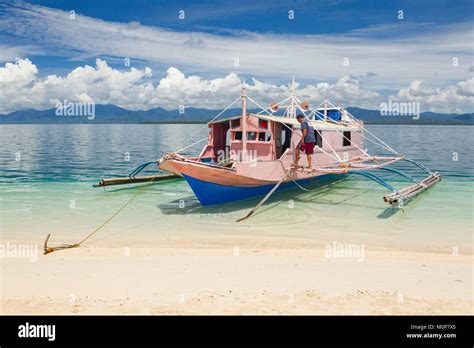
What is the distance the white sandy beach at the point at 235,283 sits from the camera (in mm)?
7059

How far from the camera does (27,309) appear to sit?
7.02 metres

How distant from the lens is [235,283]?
837cm

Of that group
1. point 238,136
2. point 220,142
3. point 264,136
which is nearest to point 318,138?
point 264,136

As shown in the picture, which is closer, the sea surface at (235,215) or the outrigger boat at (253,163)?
the sea surface at (235,215)

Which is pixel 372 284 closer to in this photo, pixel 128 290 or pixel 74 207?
pixel 128 290

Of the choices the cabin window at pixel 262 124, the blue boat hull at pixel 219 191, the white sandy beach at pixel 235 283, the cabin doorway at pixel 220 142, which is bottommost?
the white sandy beach at pixel 235 283

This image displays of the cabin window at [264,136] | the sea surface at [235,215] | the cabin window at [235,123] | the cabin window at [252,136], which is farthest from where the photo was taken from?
the cabin window at [235,123]

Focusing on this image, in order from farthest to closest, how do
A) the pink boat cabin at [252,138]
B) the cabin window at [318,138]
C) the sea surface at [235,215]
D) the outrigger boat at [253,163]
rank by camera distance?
the cabin window at [318,138] < the pink boat cabin at [252,138] < the outrigger boat at [253,163] < the sea surface at [235,215]

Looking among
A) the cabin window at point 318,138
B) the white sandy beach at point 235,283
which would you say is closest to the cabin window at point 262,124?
the cabin window at point 318,138

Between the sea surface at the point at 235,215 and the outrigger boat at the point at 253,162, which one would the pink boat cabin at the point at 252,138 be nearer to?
the outrigger boat at the point at 253,162

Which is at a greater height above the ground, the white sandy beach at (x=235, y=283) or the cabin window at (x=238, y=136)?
the cabin window at (x=238, y=136)

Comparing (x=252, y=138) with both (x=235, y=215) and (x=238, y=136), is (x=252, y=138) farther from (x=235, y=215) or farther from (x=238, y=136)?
(x=235, y=215)

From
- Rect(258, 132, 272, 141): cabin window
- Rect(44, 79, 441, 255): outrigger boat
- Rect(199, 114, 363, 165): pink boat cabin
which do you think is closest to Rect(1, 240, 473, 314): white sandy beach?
Rect(44, 79, 441, 255): outrigger boat
